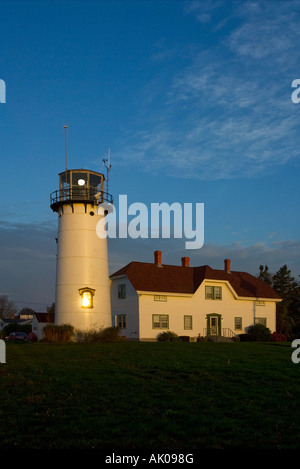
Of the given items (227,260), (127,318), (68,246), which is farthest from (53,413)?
(227,260)

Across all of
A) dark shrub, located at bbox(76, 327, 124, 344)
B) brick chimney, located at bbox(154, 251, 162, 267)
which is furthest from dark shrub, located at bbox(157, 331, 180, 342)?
brick chimney, located at bbox(154, 251, 162, 267)

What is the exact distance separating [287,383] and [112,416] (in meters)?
6.39

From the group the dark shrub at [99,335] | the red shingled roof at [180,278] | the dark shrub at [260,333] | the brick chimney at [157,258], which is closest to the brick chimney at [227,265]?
the red shingled roof at [180,278]

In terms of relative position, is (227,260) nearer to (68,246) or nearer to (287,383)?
(68,246)

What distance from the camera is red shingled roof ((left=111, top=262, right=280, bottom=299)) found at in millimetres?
41531

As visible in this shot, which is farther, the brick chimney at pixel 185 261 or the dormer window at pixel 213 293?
the brick chimney at pixel 185 261

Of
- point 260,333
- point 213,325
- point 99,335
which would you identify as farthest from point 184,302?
point 99,335

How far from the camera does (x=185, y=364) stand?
1795 cm

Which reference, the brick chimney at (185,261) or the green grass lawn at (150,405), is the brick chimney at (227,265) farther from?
the green grass lawn at (150,405)

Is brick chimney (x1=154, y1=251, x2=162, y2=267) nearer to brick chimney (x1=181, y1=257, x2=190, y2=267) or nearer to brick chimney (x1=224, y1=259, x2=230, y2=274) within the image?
brick chimney (x1=181, y1=257, x2=190, y2=267)

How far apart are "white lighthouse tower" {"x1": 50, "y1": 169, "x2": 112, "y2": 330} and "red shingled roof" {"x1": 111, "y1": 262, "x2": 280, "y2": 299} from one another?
16.8 ft

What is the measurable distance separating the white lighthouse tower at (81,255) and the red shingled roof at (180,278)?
202 inches

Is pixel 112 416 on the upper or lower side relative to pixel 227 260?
lower

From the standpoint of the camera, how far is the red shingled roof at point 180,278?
41531 millimetres
